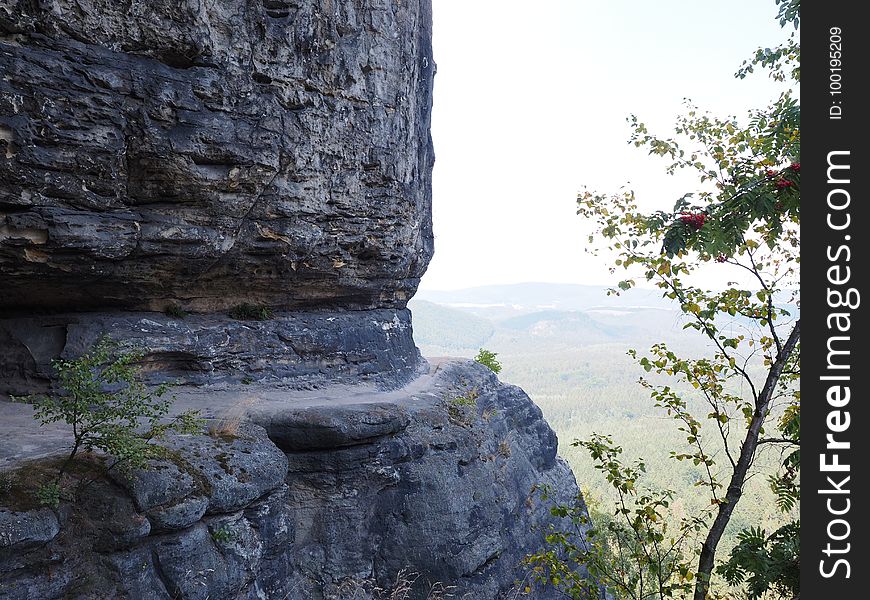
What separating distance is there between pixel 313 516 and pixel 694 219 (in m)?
8.17

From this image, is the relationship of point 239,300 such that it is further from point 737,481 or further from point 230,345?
point 737,481

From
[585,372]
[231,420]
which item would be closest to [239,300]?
[231,420]

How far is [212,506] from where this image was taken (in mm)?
8211

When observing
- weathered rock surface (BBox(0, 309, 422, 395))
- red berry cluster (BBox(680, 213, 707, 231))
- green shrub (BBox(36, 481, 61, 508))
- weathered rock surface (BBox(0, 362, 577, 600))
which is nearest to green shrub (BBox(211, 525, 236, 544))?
weathered rock surface (BBox(0, 362, 577, 600))

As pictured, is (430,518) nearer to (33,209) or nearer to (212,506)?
(212,506)

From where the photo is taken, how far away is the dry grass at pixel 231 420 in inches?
378

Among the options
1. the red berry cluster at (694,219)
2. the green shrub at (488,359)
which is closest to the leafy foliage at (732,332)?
the red berry cluster at (694,219)

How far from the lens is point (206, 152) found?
1041 cm

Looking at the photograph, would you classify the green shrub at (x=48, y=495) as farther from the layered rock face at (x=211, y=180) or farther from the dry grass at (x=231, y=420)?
the layered rock face at (x=211, y=180)

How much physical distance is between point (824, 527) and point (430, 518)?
26.3 ft

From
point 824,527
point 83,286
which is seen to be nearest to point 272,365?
point 83,286

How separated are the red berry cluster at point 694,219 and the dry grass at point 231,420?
7425 mm

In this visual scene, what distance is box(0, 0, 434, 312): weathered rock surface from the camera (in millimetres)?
8969

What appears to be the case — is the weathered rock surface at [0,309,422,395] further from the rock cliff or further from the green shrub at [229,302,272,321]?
the green shrub at [229,302,272,321]
